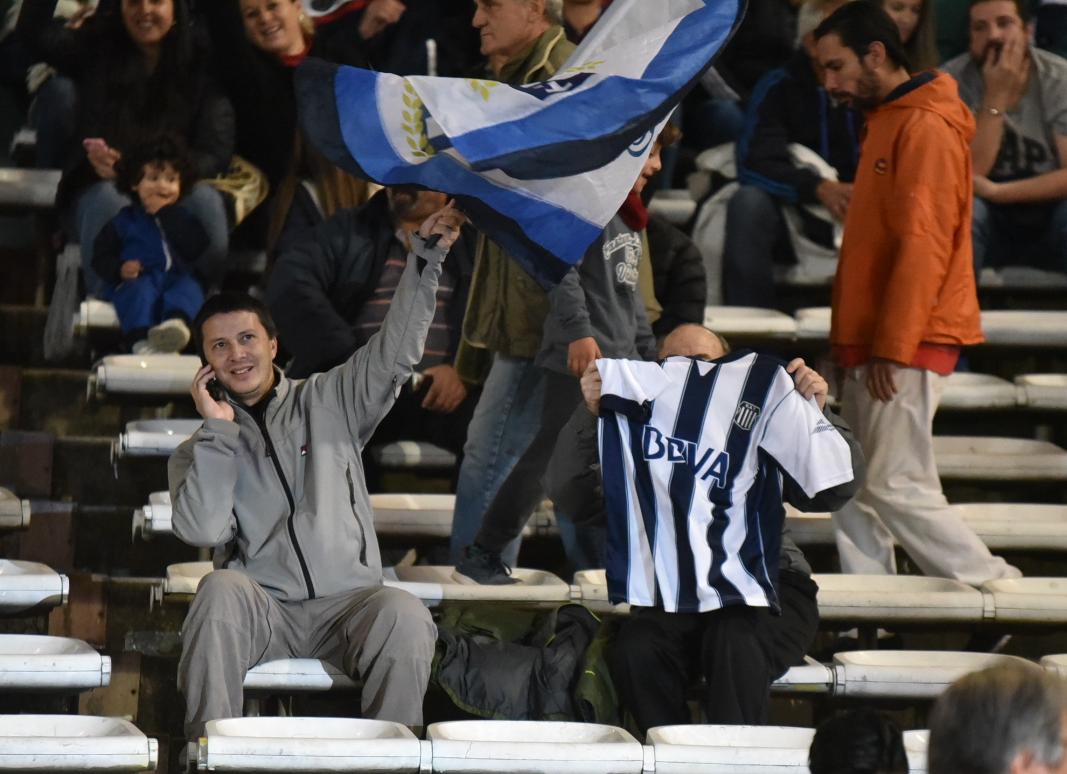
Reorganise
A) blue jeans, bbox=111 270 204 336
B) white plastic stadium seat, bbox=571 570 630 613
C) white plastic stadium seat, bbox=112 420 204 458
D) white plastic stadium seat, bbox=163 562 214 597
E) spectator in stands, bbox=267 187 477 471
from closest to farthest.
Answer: white plastic stadium seat, bbox=163 562 214 597 → white plastic stadium seat, bbox=571 570 630 613 → white plastic stadium seat, bbox=112 420 204 458 → spectator in stands, bbox=267 187 477 471 → blue jeans, bbox=111 270 204 336

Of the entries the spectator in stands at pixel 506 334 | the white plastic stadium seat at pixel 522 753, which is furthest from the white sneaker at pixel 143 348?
the white plastic stadium seat at pixel 522 753

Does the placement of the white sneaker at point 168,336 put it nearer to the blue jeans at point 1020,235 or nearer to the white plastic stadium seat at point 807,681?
the white plastic stadium seat at point 807,681

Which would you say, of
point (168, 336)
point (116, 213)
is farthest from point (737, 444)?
point (116, 213)

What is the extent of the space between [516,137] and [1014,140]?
2.68 meters

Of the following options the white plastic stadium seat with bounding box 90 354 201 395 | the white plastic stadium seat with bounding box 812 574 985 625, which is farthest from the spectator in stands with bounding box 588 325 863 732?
the white plastic stadium seat with bounding box 90 354 201 395

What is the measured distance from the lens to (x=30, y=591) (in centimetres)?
417

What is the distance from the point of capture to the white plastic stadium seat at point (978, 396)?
5672 millimetres

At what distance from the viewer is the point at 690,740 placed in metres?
3.70

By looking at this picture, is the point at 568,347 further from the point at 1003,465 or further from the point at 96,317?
the point at 96,317

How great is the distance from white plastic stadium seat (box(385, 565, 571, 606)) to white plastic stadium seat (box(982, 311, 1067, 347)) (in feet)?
6.39

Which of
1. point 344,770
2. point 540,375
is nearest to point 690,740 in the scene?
point 344,770

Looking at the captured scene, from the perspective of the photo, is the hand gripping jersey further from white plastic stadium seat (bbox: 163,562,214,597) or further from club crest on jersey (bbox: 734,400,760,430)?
white plastic stadium seat (bbox: 163,562,214,597)

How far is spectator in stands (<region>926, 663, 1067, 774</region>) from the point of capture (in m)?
2.24

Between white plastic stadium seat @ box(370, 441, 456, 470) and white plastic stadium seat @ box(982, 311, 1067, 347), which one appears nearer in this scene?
white plastic stadium seat @ box(370, 441, 456, 470)
